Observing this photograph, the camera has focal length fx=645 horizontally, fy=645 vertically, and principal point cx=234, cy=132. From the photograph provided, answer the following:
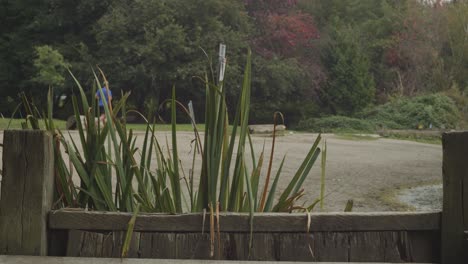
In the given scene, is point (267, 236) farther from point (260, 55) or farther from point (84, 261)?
point (260, 55)

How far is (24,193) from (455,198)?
1171 mm

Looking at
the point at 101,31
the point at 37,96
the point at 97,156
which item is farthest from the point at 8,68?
the point at 97,156

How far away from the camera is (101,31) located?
26781 millimetres

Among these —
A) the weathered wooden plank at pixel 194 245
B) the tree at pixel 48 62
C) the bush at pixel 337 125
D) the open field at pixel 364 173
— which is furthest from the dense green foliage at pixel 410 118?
the weathered wooden plank at pixel 194 245

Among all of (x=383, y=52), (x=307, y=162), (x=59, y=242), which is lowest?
(x=59, y=242)

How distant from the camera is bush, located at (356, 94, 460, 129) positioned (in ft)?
80.3

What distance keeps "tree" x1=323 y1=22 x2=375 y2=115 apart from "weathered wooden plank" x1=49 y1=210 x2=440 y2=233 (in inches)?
1080

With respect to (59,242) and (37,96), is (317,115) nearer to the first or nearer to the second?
(37,96)

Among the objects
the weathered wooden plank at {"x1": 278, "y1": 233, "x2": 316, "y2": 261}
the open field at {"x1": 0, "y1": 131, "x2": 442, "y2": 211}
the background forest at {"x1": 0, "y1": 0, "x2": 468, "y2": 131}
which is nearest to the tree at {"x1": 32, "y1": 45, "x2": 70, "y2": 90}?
the background forest at {"x1": 0, "y1": 0, "x2": 468, "y2": 131}

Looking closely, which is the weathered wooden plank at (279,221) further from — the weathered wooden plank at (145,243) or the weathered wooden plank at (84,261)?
the weathered wooden plank at (84,261)

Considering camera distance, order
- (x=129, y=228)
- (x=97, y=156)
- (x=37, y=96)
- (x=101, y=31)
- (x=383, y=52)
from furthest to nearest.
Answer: (x=383, y=52) → (x=37, y=96) → (x=101, y=31) → (x=97, y=156) → (x=129, y=228)

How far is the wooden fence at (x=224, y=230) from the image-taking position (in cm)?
175

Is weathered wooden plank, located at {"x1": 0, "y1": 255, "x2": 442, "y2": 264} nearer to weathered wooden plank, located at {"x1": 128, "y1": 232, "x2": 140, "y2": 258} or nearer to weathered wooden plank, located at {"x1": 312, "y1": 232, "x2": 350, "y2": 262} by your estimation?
weathered wooden plank, located at {"x1": 128, "y1": 232, "x2": 140, "y2": 258}

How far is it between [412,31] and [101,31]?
556 inches
